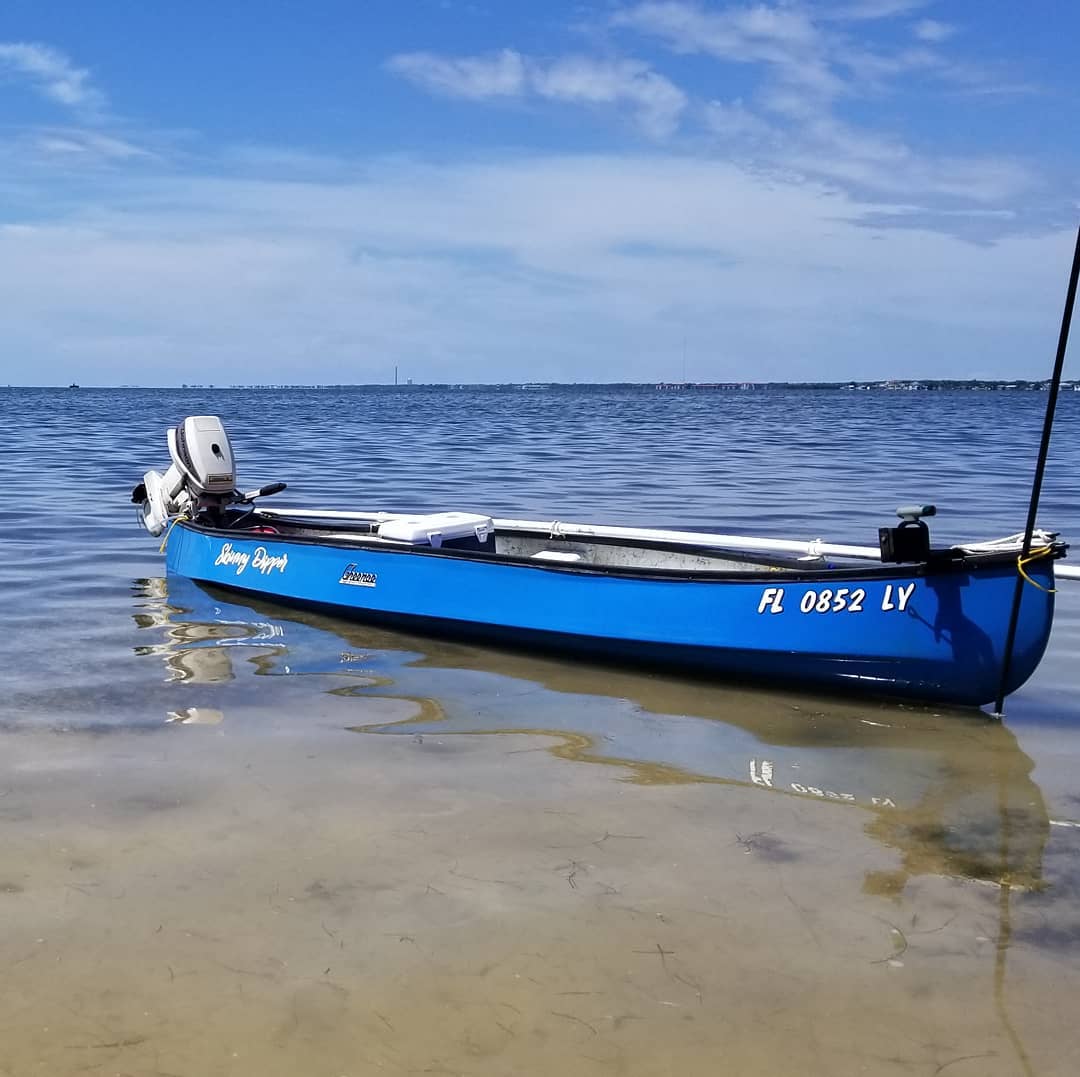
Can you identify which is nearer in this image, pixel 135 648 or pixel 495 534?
pixel 135 648

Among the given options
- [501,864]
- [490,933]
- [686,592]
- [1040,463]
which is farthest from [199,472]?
[490,933]

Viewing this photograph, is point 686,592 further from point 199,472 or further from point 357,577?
point 199,472

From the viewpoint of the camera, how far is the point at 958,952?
14.4 feet

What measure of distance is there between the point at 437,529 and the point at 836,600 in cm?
390

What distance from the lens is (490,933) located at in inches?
176

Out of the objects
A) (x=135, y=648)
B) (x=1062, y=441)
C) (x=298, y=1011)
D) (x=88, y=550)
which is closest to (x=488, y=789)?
(x=298, y=1011)

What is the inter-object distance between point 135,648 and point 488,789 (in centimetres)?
442

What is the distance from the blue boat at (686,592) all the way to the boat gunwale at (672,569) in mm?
13

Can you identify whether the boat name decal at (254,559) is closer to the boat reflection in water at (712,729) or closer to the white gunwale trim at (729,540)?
the boat reflection in water at (712,729)

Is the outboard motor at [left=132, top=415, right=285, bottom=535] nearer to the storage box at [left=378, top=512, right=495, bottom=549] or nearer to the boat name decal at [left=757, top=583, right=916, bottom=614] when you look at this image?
the storage box at [left=378, top=512, right=495, bottom=549]

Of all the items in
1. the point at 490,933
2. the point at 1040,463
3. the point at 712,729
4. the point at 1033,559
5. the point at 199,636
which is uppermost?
the point at 1040,463

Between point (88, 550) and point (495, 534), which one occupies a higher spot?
point (495, 534)

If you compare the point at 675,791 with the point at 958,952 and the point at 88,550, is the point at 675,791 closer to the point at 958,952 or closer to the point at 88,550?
the point at 958,952

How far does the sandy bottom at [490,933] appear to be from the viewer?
377cm
